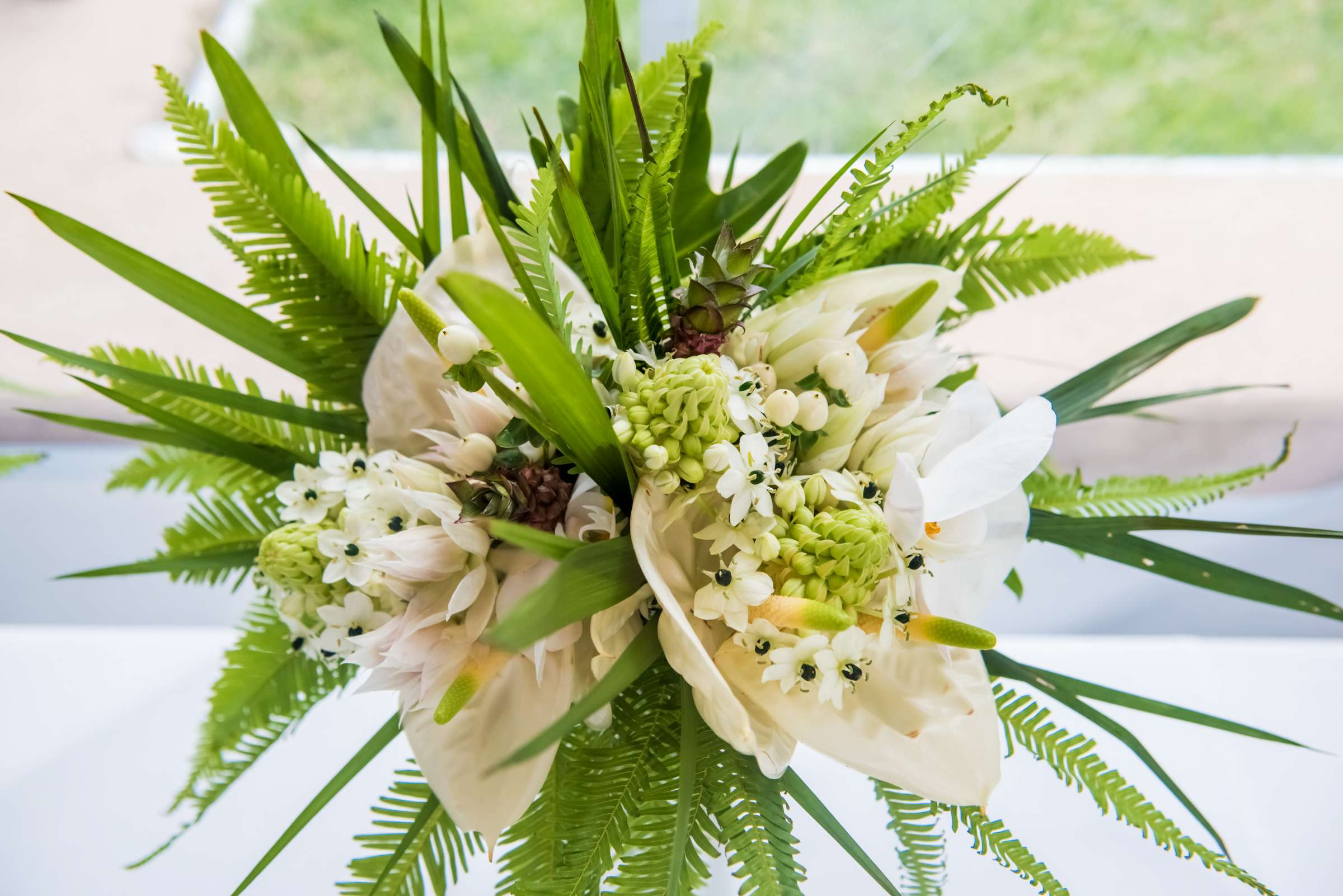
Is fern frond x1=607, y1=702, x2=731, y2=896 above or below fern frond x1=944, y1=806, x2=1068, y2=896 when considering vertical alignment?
above

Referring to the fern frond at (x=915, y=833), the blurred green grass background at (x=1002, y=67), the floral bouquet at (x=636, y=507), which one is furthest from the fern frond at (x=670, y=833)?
the blurred green grass background at (x=1002, y=67)

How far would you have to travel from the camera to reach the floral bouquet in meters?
0.37

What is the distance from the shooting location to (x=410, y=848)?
47 cm

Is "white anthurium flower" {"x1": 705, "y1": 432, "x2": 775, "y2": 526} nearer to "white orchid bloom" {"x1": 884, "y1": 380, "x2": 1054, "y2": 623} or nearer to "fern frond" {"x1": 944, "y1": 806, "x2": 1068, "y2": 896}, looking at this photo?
"white orchid bloom" {"x1": 884, "y1": 380, "x2": 1054, "y2": 623}

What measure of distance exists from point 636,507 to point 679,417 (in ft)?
0.14

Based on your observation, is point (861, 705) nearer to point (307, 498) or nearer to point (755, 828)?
point (755, 828)

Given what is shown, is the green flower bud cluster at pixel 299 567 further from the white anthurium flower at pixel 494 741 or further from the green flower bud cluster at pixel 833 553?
the green flower bud cluster at pixel 833 553

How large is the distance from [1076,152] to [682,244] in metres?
1.72

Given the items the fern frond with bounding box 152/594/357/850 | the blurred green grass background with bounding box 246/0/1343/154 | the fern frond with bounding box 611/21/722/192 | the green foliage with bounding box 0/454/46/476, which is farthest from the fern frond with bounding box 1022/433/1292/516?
the blurred green grass background with bounding box 246/0/1343/154

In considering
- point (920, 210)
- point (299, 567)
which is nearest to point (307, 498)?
point (299, 567)

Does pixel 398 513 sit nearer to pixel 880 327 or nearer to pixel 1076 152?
pixel 880 327

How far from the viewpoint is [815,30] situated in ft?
6.07

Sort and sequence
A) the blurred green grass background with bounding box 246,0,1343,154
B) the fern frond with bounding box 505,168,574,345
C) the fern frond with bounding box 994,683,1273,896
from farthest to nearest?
1. the blurred green grass background with bounding box 246,0,1343,154
2. the fern frond with bounding box 994,683,1273,896
3. the fern frond with bounding box 505,168,574,345

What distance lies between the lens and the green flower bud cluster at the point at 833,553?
365 mm
